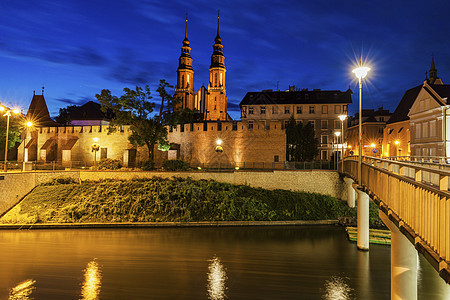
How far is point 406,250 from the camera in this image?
A: 10.4 metres

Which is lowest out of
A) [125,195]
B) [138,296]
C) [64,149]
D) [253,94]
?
[138,296]

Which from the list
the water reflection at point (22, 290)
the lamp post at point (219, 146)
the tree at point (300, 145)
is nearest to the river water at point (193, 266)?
the water reflection at point (22, 290)

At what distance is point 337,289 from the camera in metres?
13.5

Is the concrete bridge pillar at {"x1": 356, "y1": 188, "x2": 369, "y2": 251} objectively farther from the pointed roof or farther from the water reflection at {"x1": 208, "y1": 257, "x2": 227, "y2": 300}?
the pointed roof

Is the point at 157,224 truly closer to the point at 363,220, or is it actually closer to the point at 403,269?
the point at 363,220

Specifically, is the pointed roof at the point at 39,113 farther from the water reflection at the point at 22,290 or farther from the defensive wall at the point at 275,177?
the water reflection at the point at 22,290

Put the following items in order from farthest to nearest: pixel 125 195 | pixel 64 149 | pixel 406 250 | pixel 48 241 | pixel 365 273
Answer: pixel 64 149, pixel 125 195, pixel 48 241, pixel 365 273, pixel 406 250

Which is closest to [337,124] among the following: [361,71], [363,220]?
[363,220]

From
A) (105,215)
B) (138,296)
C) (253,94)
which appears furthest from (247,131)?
(138,296)

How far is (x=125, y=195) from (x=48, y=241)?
7238 mm

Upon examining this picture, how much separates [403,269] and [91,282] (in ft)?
41.0

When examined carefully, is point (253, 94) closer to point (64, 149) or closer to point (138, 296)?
point (64, 149)

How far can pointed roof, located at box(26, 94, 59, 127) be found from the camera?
5356 cm

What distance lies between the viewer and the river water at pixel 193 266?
13.0 meters
